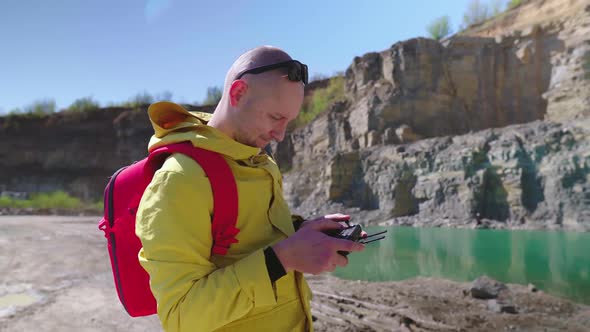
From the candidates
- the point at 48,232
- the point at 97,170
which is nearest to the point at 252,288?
the point at 48,232

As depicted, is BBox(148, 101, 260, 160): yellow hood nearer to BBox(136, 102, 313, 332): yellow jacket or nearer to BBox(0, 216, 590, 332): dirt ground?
BBox(136, 102, 313, 332): yellow jacket

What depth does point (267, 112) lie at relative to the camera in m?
1.07

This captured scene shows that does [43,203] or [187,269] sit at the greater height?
[187,269]

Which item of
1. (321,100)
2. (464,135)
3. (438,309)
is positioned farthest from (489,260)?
(321,100)

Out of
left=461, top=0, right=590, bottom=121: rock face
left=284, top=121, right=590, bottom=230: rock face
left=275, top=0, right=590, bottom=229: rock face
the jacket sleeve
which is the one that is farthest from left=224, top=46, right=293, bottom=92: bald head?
left=461, top=0, right=590, bottom=121: rock face

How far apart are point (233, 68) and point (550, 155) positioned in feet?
58.8

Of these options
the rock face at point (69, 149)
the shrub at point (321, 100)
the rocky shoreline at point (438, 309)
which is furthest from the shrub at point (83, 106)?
the rocky shoreline at point (438, 309)

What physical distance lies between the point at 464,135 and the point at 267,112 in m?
20.3

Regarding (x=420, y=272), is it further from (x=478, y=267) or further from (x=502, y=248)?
(x=502, y=248)

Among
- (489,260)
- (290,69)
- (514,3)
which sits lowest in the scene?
(489,260)

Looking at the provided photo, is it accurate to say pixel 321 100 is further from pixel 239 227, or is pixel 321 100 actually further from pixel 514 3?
pixel 239 227

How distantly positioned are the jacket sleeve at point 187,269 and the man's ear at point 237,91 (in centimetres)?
26

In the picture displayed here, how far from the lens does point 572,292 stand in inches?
240

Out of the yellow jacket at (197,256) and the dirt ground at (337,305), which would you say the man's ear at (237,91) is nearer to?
the yellow jacket at (197,256)
